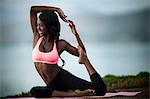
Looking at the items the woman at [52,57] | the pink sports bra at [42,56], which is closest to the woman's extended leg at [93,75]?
the woman at [52,57]

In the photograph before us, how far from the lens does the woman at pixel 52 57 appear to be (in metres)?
1.96

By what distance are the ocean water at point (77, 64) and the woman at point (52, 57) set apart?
0.02 meters

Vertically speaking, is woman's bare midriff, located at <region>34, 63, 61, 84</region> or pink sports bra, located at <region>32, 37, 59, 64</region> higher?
pink sports bra, located at <region>32, 37, 59, 64</region>

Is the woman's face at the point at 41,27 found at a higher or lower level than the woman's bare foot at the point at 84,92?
higher

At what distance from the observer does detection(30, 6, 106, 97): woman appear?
196cm

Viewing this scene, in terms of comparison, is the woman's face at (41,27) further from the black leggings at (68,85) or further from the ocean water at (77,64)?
the black leggings at (68,85)

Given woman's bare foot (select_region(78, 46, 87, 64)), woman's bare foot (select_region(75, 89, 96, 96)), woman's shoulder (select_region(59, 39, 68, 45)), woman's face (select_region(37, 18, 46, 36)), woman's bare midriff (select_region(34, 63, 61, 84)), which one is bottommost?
woman's bare foot (select_region(75, 89, 96, 96))

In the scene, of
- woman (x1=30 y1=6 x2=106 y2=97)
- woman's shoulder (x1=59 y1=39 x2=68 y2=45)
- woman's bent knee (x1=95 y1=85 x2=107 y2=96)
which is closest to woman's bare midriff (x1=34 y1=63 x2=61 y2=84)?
woman (x1=30 y1=6 x2=106 y2=97)

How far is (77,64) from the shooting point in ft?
6.51

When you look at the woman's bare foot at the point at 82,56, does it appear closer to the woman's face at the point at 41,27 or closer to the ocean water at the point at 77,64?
the ocean water at the point at 77,64

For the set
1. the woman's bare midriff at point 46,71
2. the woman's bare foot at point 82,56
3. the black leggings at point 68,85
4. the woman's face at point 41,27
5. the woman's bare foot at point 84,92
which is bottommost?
the woman's bare foot at point 84,92

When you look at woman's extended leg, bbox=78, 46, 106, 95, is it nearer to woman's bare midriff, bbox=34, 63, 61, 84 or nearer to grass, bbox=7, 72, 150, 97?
grass, bbox=7, 72, 150, 97

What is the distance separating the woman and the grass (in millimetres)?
53

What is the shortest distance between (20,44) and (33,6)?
18 cm
